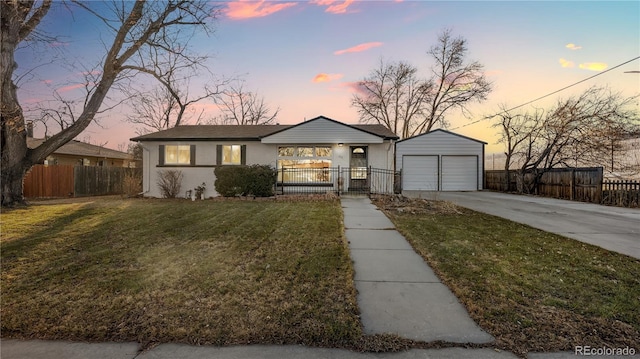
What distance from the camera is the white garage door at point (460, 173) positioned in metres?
18.1

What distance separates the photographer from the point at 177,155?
15086 millimetres

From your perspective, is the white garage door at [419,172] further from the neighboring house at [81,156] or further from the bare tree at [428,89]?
the neighboring house at [81,156]

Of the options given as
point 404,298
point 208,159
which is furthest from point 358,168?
point 404,298

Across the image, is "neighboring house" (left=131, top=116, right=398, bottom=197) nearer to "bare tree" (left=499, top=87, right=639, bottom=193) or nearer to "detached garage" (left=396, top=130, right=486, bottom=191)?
"detached garage" (left=396, top=130, right=486, bottom=191)

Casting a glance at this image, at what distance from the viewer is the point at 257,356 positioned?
2.22m

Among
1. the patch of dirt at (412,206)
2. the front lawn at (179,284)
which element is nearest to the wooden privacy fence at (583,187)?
the patch of dirt at (412,206)

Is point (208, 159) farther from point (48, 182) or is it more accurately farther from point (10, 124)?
point (48, 182)

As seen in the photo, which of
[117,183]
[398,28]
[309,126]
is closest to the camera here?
[398,28]

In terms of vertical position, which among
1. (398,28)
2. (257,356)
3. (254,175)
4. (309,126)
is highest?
(398,28)

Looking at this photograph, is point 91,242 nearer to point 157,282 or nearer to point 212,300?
point 157,282

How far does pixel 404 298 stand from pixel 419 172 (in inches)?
634

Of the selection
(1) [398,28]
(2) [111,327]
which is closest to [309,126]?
(1) [398,28]

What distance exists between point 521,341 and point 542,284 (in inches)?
58.7

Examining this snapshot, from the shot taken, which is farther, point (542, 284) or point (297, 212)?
point (297, 212)
